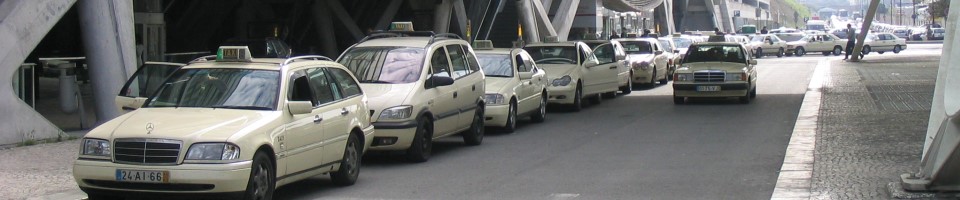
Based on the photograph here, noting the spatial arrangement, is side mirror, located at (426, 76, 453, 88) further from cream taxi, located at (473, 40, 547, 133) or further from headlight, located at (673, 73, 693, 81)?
headlight, located at (673, 73, 693, 81)

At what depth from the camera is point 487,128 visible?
61.6 ft

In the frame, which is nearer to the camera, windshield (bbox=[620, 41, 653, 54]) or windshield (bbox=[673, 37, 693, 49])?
windshield (bbox=[620, 41, 653, 54])

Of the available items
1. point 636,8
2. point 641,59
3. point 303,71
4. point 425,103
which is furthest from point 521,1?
point 303,71

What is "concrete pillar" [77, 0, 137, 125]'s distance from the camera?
17281mm

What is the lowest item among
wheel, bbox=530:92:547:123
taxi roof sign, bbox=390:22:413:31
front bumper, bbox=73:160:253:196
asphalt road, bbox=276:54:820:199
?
asphalt road, bbox=276:54:820:199

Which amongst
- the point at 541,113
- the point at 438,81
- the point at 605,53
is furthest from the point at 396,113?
the point at 605,53

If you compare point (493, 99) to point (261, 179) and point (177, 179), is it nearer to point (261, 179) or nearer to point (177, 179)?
point (261, 179)

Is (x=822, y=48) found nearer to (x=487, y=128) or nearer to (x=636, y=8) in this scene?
(x=636, y=8)

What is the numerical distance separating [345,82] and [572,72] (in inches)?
430

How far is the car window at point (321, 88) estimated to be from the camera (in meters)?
11.3

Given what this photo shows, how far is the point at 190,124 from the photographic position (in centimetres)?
974

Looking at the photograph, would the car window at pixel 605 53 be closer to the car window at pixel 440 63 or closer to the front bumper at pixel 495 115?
the front bumper at pixel 495 115

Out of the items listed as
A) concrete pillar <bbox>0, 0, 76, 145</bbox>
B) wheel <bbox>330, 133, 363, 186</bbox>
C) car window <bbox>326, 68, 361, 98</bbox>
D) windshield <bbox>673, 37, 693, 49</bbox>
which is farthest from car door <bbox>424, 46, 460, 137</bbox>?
windshield <bbox>673, 37, 693, 49</bbox>

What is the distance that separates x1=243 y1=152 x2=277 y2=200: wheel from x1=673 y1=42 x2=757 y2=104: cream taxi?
1505 cm
